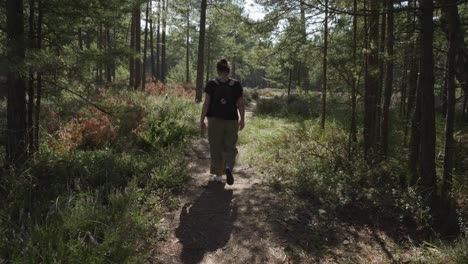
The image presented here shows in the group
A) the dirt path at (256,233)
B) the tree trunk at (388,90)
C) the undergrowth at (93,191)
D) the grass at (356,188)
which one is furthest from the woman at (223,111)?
the tree trunk at (388,90)

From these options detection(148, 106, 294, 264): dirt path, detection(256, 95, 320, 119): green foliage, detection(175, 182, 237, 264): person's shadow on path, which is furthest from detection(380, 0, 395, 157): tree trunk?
detection(256, 95, 320, 119): green foliage

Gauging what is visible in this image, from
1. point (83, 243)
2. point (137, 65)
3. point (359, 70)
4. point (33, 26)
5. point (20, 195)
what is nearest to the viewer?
point (83, 243)

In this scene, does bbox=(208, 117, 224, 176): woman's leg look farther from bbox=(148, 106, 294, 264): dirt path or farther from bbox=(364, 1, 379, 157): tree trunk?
bbox=(364, 1, 379, 157): tree trunk

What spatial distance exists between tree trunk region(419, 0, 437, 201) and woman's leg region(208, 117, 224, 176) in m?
3.15

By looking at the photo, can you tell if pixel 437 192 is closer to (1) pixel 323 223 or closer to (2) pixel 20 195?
(1) pixel 323 223

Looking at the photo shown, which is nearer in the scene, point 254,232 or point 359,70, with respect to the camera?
point 254,232

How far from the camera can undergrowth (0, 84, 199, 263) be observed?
139 inches

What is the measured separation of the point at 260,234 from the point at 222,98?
2.15m

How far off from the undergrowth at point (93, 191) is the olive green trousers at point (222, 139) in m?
0.70

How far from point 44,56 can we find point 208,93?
7.65 ft

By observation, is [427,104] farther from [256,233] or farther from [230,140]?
[256,233]

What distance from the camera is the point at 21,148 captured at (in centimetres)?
580

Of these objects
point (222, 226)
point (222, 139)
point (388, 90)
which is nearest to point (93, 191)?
point (222, 226)

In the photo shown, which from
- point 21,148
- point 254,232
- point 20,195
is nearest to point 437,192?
point 254,232
